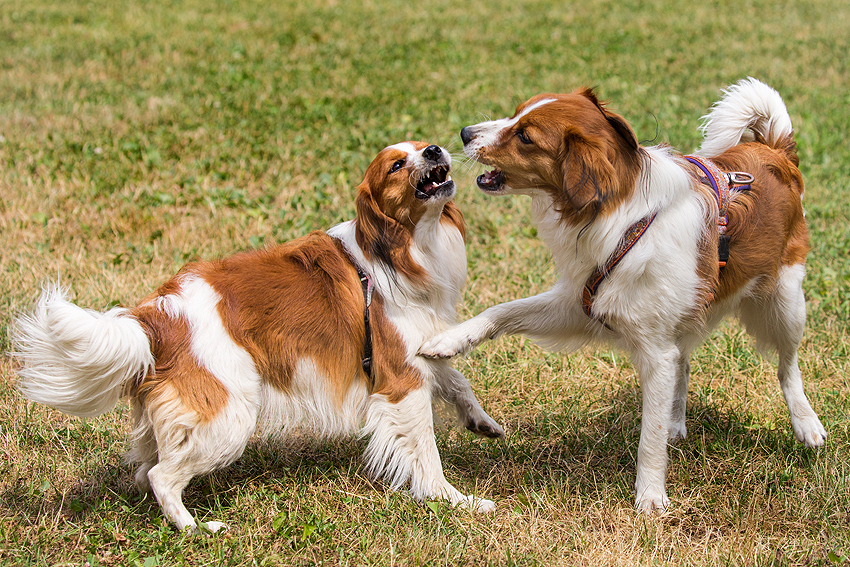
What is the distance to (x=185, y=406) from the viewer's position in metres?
3.05

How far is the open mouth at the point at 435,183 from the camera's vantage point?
130 inches

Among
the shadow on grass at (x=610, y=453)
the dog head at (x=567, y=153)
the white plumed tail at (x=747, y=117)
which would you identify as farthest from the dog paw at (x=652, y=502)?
the white plumed tail at (x=747, y=117)

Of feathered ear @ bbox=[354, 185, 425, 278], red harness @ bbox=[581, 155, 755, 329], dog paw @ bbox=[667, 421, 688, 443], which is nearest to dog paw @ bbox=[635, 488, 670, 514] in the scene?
dog paw @ bbox=[667, 421, 688, 443]

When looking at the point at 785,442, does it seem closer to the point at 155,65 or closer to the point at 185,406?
the point at 185,406

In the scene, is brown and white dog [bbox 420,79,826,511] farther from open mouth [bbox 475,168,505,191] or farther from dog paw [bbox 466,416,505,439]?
dog paw [bbox 466,416,505,439]

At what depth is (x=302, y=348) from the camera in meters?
3.33

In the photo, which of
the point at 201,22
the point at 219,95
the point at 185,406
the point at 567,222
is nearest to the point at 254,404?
the point at 185,406

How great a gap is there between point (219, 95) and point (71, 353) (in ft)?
20.0

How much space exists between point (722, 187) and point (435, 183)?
1.23 meters

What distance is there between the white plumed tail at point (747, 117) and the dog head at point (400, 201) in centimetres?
148

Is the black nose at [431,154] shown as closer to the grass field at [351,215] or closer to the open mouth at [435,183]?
the open mouth at [435,183]

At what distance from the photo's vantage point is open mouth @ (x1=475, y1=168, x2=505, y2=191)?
3.10 m

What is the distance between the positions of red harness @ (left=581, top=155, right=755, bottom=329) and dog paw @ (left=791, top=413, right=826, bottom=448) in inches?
40.6

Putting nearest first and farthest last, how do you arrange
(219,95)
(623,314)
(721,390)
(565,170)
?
(565,170)
(623,314)
(721,390)
(219,95)
